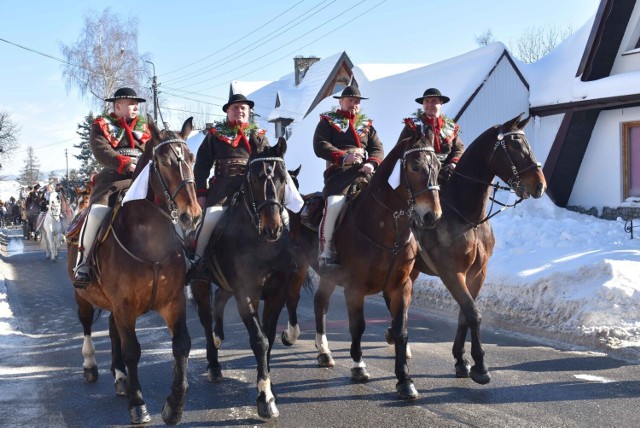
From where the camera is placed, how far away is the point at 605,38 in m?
16.7

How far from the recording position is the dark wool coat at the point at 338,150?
7.55m

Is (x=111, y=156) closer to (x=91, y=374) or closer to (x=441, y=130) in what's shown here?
(x=91, y=374)

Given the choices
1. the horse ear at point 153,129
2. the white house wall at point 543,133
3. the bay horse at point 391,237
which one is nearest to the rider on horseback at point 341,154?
the bay horse at point 391,237

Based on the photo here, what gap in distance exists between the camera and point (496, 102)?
21.1 m

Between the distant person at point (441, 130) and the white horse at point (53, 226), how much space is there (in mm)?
15522

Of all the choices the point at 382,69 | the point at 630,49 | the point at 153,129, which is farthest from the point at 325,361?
the point at 382,69

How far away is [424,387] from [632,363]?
2.47 m

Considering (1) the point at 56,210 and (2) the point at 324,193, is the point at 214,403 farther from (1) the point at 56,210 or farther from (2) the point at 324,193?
(1) the point at 56,210

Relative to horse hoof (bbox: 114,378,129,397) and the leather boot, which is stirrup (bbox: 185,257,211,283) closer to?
the leather boot

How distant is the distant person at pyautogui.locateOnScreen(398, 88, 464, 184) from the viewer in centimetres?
782

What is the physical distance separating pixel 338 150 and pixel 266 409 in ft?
10.6

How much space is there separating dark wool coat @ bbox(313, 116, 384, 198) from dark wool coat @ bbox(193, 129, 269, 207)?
105 centimetres

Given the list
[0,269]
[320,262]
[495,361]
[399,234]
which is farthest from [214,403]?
[0,269]

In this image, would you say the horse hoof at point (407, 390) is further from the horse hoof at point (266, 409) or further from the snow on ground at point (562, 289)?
the snow on ground at point (562, 289)
